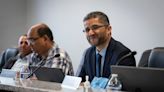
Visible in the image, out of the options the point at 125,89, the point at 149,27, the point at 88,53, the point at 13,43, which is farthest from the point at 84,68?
the point at 13,43

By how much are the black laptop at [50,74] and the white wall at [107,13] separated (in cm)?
179

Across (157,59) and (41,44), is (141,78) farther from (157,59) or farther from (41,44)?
(41,44)

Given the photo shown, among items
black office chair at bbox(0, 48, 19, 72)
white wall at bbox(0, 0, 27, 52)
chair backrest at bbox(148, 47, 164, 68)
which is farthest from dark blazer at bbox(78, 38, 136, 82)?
white wall at bbox(0, 0, 27, 52)

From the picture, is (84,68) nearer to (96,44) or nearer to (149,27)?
(96,44)

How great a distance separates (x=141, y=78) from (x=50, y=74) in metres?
0.88

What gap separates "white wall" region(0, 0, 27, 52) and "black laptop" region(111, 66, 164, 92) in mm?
3415

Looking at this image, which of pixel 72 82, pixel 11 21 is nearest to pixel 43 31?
pixel 72 82

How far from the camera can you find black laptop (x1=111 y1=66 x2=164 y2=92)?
1.57 meters

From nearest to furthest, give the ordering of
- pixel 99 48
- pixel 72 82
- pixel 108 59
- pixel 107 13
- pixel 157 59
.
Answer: pixel 72 82, pixel 157 59, pixel 108 59, pixel 99 48, pixel 107 13

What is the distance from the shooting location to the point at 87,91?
67.4 inches

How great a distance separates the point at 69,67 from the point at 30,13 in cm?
253

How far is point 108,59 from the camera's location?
2.51 m

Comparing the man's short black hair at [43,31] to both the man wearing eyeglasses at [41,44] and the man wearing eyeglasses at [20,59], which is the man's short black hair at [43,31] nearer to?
the man wearing eyeglasses at [41,44]

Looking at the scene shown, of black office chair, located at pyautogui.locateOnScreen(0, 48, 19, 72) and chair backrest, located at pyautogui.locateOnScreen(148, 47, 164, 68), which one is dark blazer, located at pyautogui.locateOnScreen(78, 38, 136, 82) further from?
black office chair, located at pyautogui.locateOnScreen(0, 48, 19, 72)
